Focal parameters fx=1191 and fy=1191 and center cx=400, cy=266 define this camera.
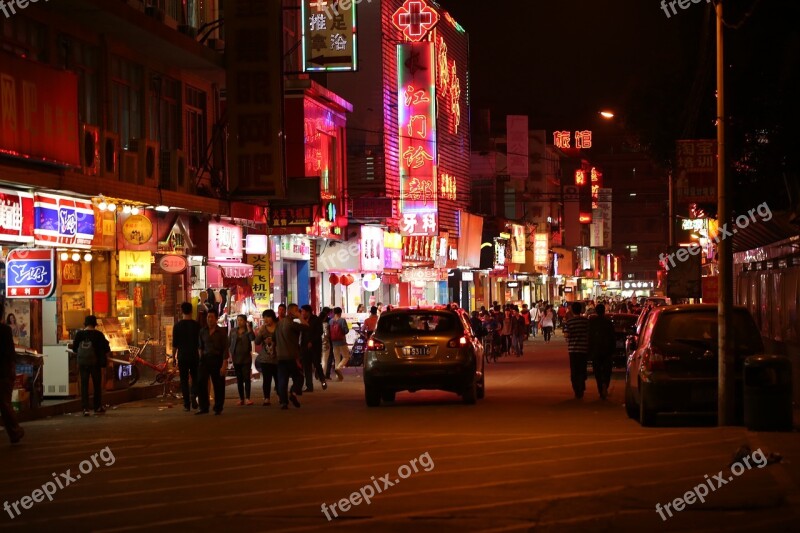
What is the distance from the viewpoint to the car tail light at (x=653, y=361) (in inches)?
667

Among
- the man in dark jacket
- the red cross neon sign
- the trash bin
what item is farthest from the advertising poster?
the red cross neon sign

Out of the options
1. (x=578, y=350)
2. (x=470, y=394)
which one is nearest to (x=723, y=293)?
(x=470, y=394)

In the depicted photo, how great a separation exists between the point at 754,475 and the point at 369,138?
34.5m

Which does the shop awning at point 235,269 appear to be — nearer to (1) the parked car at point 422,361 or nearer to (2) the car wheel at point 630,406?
(1) the parked car at point 422,361

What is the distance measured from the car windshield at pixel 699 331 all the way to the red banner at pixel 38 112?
10.2 metres

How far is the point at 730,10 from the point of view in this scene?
19094 mm

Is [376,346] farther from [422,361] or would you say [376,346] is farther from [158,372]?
[158,372]

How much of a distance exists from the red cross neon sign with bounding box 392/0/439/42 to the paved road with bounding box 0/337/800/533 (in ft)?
97.6

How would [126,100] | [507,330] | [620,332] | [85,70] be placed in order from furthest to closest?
[507,330], [620,332], [126,100], [85,70]

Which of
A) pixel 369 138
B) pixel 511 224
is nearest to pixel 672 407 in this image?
pixel 369 138

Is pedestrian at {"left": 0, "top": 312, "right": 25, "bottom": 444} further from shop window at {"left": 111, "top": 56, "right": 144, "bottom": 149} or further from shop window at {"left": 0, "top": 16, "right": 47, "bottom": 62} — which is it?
shop window at {"left": 111, "top": 56, "right": 144, "bottom": 149}

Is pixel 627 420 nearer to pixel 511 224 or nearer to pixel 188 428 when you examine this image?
pixel 188 428

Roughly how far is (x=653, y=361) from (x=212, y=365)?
7.98m

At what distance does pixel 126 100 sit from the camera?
25.8 meters
